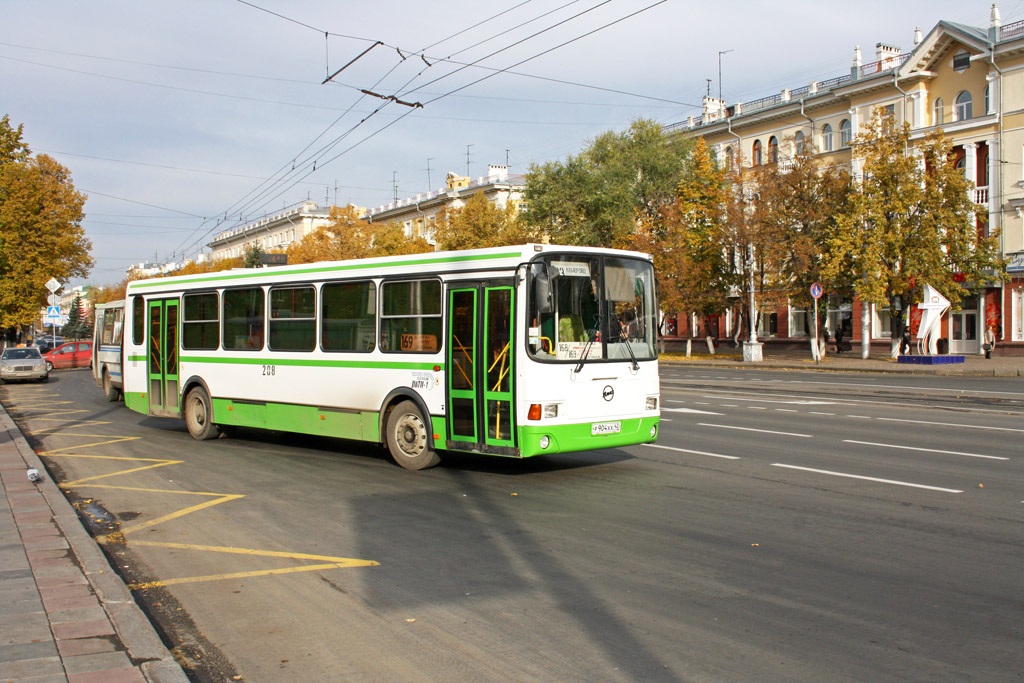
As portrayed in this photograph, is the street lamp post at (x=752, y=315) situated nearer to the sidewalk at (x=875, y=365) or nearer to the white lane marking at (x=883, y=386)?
the sidewalk at (x=875, y=365)

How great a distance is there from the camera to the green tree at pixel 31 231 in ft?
161

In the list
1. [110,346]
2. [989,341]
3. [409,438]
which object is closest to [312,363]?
[409,438]

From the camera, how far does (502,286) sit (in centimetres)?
998

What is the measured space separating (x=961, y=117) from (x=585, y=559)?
150ft

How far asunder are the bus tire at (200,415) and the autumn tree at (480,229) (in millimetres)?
33573

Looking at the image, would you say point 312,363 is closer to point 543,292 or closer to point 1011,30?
point 543,292

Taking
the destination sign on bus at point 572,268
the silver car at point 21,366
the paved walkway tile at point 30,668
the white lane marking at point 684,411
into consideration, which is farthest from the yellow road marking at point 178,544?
the silver car at point 21,366

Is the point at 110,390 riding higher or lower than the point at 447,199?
lower

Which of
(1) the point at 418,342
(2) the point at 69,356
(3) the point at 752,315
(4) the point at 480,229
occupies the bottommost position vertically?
(2) the point at 69,356

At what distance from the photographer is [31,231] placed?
165 feet

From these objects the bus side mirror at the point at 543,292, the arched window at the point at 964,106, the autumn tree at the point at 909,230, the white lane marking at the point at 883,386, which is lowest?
the white lane marking at the point at 883,386

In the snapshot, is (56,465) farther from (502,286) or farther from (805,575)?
(805,575)

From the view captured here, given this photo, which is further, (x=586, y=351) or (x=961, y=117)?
(x=961, y=117)

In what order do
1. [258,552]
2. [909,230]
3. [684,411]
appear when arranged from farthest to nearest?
[909,230] < [684,411] < [258,552]
